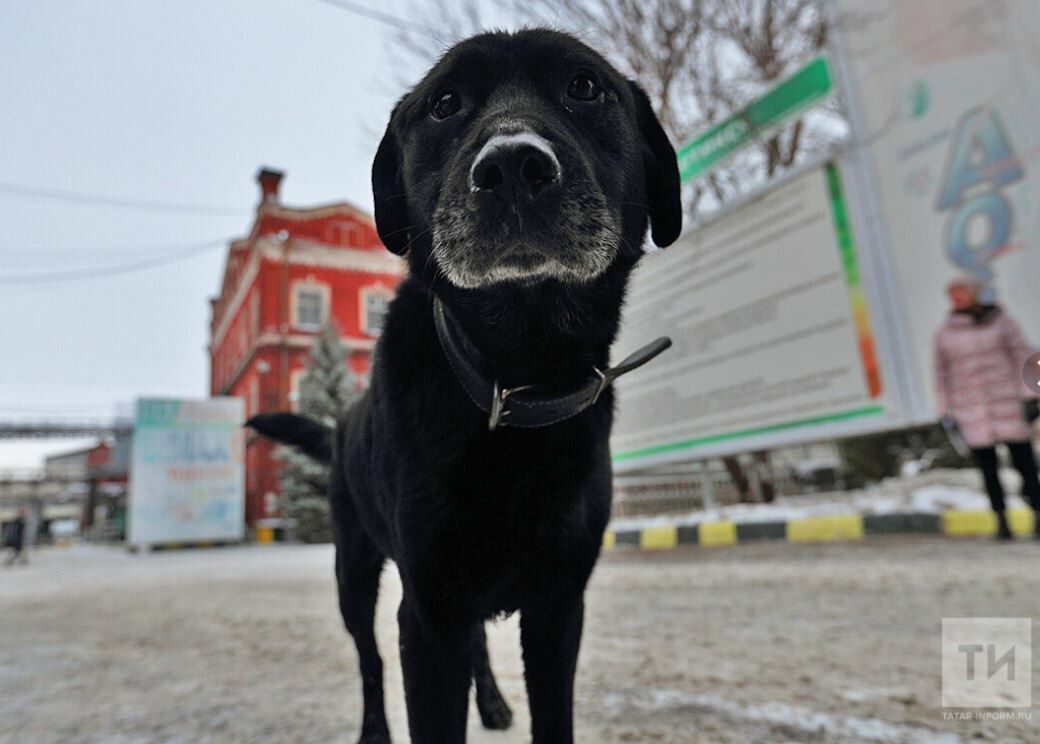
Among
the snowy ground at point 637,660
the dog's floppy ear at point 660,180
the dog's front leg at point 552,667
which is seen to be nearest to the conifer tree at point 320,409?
the snowy ground at point 637,660

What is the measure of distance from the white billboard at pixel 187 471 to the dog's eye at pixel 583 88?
6.47 metres

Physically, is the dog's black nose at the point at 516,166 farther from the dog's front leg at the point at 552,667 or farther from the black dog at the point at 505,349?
the dog's front leg at the point at 552,667

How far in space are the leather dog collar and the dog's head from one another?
131mm

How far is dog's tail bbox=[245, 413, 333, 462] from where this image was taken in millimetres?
2072

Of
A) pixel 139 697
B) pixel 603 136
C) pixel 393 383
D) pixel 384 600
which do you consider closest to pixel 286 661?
pixel 139 697

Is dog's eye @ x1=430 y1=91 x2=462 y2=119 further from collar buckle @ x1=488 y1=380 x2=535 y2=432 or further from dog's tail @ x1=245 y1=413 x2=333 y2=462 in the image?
dog's tail @ x1=245 y1=413 x2=333 y2=462

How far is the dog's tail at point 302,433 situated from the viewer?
6.80 ft

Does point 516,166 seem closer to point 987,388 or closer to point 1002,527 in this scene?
point 987,388

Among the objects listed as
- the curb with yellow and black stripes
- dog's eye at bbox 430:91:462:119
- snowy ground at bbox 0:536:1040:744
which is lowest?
snowy ground at bbox 0:536:1040:744

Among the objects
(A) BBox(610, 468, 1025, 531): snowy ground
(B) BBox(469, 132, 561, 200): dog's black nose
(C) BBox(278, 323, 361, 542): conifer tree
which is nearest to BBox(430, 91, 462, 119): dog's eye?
(B) BBox(469, 132, 561, 200): dog's black nose

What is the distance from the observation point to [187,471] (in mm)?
11180

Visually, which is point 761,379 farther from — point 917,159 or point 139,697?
point 139,697

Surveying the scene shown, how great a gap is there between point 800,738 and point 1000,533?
4486 mm

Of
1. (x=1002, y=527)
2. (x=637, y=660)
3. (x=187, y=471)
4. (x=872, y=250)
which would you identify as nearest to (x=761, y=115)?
(x=872, y=250)
